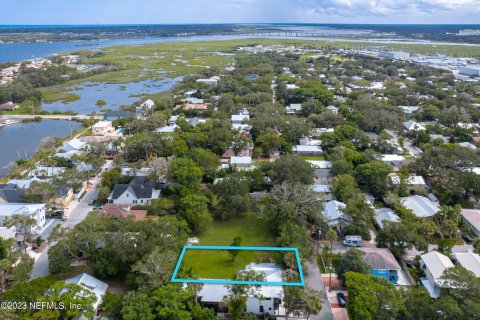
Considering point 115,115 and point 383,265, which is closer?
point 383,265

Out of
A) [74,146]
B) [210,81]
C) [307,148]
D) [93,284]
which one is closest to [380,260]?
[93,284]

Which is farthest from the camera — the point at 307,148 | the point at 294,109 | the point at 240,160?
the point at 294,109

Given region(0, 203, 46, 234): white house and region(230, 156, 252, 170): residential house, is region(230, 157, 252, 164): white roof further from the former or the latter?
region(0, 203, 46, 234): white house

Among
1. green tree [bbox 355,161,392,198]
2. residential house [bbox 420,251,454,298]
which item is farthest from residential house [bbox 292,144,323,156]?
residential house [bbox 420,251,454,298]

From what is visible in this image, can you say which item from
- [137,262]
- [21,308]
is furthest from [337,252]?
[21,308]

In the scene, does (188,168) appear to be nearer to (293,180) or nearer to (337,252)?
(293,180)

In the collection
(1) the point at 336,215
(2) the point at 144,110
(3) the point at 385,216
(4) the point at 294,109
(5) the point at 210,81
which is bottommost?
(3) the point at 385,216

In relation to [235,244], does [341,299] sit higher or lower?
lower

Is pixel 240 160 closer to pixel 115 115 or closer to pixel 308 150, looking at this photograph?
pixel 308 150
